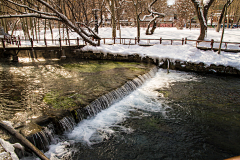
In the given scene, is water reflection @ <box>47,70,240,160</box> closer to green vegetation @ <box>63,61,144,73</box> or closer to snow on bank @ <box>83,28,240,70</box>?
snow on bank @ <box>83,28,240,70</box>

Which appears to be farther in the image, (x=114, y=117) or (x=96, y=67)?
(x=96, y=67)

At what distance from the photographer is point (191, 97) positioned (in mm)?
10367

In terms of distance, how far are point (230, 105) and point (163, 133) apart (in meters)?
4.76

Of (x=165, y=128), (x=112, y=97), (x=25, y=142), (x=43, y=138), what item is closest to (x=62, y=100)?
(x=112, y=97)

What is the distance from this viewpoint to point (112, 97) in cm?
948

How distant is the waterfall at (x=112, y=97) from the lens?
8.06 metres

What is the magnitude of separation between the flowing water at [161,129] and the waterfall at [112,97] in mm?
256

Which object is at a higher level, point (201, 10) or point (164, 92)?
point (201, 10)

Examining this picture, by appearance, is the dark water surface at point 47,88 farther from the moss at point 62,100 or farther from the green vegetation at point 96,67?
the green vegetation at point 96,67

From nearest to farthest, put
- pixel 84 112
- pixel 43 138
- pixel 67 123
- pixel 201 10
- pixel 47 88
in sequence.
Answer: pixel 43 138 → pixel 67 123 → pixel 84 112 → pixel 47 88 → pixel 201 10

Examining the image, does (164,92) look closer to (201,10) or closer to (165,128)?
(165,128)

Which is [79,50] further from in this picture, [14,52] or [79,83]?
[79,83]

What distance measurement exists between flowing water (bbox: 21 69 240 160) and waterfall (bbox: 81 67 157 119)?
0.84 feet

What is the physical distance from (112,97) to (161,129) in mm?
3263
